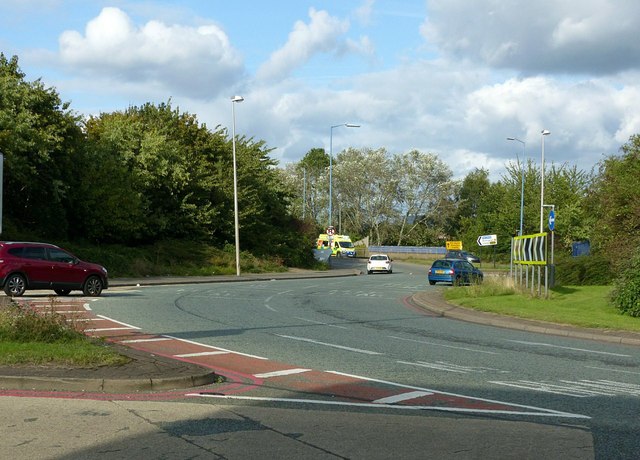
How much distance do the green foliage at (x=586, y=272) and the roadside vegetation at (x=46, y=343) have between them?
2707 cm

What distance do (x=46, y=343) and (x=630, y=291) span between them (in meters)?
16.1

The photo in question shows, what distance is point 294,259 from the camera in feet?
201

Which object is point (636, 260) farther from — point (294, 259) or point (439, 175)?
point (439, 175)

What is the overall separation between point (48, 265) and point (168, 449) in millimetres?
20688

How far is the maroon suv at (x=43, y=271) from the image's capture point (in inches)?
991

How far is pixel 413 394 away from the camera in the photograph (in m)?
9.81

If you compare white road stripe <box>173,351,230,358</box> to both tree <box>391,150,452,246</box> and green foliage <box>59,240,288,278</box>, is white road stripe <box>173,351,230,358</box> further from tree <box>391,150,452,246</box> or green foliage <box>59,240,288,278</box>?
tree <box>391,150,452,246</box>

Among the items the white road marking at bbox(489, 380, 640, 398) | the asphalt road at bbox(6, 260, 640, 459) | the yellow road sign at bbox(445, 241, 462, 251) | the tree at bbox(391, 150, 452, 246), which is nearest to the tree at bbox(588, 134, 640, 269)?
the asphalt road at bbox(6, 260, 640, 459)

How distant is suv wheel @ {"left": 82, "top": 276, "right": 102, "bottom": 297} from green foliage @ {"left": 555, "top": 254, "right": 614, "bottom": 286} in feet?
65.7

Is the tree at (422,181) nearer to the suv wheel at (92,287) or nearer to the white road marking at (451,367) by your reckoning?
the suv wheel at (92,287)

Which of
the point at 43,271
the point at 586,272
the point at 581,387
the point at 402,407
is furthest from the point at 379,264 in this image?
the point at 402,407

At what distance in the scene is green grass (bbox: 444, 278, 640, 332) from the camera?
1998 centimetres

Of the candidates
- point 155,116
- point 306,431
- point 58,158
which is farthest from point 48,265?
point 155,116

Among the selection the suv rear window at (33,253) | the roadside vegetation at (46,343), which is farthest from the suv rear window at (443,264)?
the roadside vegetation at (46,343)
